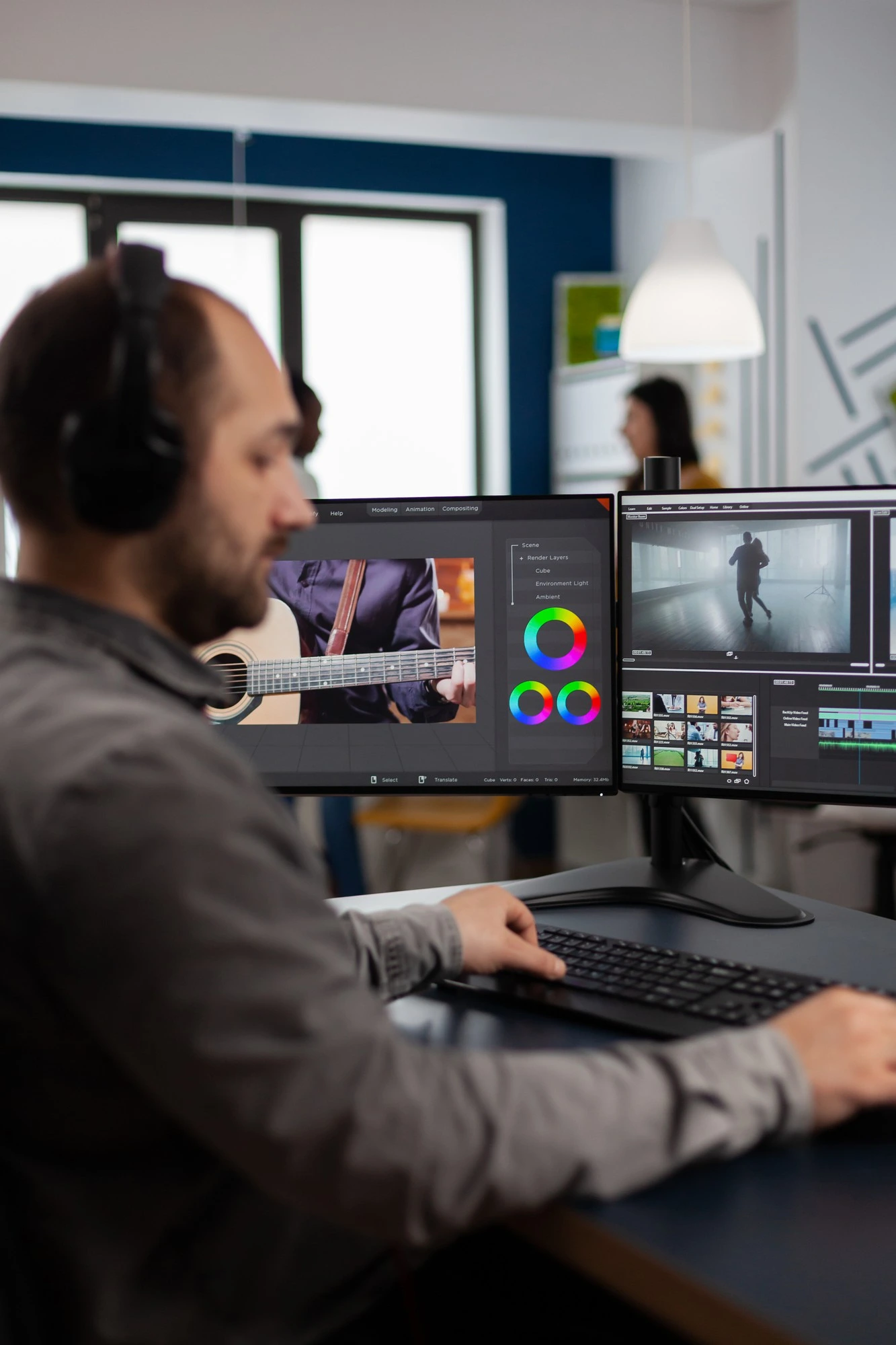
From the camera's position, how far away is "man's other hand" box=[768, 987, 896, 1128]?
0.85 meters

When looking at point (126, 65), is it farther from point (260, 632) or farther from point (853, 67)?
point (260, 632)

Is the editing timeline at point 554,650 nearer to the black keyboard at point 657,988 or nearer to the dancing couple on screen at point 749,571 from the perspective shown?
the dancing couple on screen at point 749,571

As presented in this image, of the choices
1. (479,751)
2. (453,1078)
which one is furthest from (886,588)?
(453,1078)

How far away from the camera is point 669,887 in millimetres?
1559

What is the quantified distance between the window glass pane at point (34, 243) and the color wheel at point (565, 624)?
3439mm

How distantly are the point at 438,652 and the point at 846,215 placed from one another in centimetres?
321

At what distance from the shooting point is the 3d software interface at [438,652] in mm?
1563

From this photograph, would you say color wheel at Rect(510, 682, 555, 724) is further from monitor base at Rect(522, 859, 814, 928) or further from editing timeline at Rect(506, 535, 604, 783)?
monitor base at Rect(522, 859, 814, 928)

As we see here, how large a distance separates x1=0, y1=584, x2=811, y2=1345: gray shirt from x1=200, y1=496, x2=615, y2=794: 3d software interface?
0.73m

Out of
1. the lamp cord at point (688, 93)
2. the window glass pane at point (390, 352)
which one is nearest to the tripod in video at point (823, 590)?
the lamp cord at point (688, 93)

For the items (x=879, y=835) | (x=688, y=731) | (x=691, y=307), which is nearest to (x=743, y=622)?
(x=688, y=731)

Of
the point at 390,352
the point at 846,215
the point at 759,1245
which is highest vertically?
the point at 846,215

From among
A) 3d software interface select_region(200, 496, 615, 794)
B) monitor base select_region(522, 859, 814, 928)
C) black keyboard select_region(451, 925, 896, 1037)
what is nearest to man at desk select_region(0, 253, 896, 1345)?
black keyboard select_region(451, 925, 896, 1037)

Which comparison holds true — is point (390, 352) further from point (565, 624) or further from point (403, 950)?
point (403, 950)
